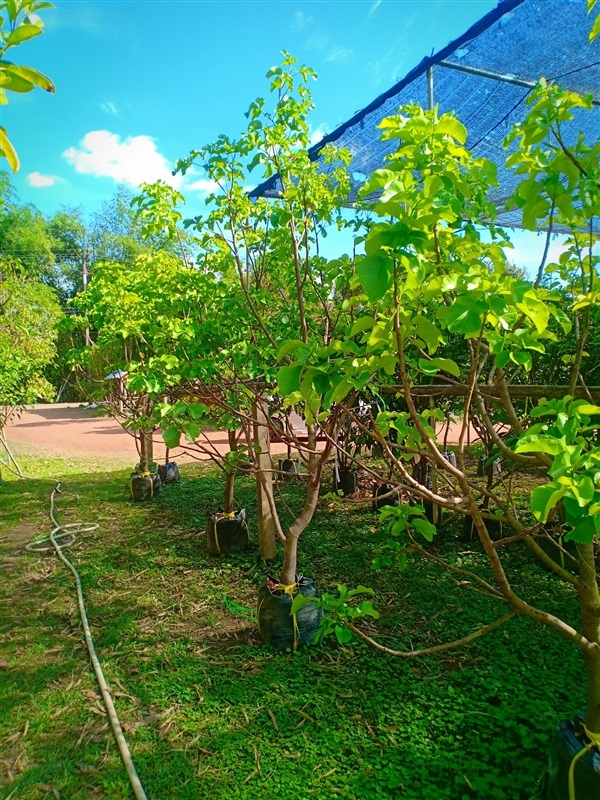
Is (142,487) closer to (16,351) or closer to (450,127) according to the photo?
(16,351)

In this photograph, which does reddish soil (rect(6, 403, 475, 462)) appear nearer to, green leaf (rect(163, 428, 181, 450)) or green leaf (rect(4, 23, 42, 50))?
green leaf (rect(163, 428, 181, 450))

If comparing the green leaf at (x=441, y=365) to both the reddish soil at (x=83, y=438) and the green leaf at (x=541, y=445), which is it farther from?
the reddish soil at (x=83, y=438)

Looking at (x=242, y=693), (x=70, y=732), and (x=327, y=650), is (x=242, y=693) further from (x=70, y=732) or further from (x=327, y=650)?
(x=70, y=732)

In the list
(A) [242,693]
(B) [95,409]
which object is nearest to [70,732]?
(A) [242,693]

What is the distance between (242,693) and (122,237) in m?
24.4

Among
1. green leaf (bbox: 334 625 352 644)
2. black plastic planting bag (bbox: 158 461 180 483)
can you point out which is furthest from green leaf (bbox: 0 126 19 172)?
black plastic planting bag (bbox: 158 461 180 483)

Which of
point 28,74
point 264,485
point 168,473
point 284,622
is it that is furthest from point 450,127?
point 168,473

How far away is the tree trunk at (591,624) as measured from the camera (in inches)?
50.5


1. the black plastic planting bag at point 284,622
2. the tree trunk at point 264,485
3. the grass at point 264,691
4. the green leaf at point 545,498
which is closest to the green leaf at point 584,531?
the green leaf at point 545,498

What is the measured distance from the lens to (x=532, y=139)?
1093 millimetres

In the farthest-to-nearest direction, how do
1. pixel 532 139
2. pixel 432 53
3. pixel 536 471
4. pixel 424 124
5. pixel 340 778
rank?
pixel 536 471, pixel 432 53, pixel 340 778, pixel 532 139, pixel 424 124

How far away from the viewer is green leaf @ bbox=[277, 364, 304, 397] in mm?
980

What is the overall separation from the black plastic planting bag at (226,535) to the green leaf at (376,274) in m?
3.16

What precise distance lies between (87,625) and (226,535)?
1180mm
